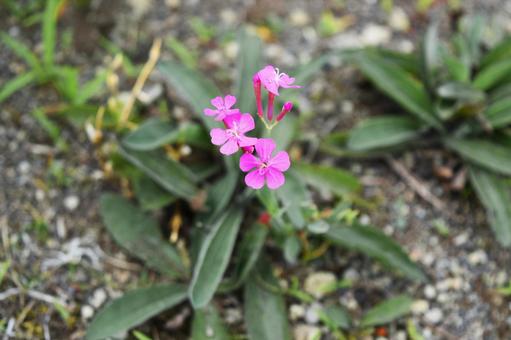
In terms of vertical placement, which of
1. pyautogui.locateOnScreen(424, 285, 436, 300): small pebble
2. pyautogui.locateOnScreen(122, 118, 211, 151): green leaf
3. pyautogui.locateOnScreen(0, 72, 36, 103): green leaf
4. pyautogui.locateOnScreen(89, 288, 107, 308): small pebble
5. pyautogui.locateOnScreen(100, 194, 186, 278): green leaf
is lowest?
pyautogui.locateOnScreen(424, 285, 436, 300): small pebble

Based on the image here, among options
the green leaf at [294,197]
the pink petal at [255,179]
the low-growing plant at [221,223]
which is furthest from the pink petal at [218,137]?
the green leaf at [294,197]

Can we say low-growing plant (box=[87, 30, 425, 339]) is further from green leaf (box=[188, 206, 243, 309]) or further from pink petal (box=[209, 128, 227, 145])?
pink petal (box=[209, 128, 227, 145])

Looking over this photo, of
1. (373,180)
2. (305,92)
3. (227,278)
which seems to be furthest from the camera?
(305,92)

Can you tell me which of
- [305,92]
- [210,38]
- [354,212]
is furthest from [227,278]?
[210,38]

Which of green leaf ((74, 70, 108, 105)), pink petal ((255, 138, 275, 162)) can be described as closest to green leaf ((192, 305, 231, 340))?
pink petal ((255, 138, 275, 162))

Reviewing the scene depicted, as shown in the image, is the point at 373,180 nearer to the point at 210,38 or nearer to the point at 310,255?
the point at 310,255

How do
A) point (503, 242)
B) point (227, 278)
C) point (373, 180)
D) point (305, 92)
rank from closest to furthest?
point (227, 278) < point (503, 242) < point (373, 180) < point (305, 92)

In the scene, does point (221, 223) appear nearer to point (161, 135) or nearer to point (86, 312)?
point (161, 135)
